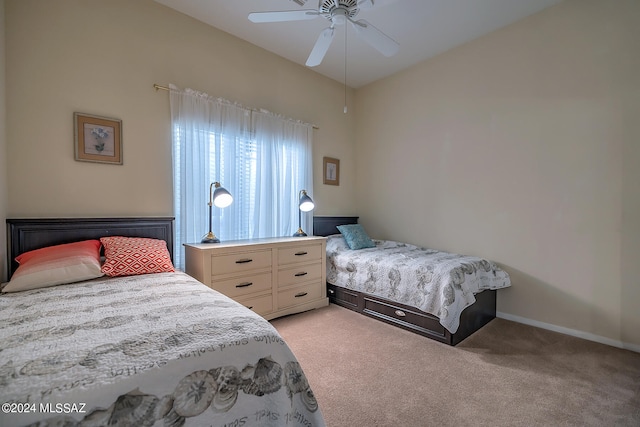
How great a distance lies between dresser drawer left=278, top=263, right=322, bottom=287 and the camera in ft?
9.18

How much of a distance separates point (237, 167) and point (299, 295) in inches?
58.9

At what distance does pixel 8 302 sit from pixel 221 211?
5.37 feet

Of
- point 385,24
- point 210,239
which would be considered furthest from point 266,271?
point 385,24

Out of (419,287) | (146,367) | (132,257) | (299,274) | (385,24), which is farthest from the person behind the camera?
(299,274)

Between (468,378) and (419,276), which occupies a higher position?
(419,276)

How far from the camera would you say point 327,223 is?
3879 millimetres

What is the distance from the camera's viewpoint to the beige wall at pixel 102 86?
197 centimetres

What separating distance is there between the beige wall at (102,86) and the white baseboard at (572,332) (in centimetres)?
349

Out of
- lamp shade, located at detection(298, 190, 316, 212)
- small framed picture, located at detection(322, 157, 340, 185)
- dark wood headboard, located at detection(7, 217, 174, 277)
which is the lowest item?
dark wood headboard, located at detection(7, 217, 174, 277)

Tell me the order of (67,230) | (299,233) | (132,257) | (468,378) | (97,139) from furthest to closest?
(299,233) < (97,139) < (67,230) < (132,257) < (468,378)

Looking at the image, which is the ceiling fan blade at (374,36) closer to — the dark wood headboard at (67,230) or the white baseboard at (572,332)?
the dark wood headboard at (67,230)

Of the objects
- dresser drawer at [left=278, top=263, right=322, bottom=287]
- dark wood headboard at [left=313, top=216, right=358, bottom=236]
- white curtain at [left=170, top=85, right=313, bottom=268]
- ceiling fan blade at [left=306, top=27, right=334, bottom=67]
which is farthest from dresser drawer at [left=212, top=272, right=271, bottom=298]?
ceiling fan blade at [left=306, top=27, right=334, bottom=67]

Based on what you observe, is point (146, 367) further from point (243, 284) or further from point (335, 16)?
point (335, 16)

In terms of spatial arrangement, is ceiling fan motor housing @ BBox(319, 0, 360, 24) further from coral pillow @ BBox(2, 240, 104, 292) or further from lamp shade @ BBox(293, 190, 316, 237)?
coral pillow @ BBox(2, 240, 104, 292)
